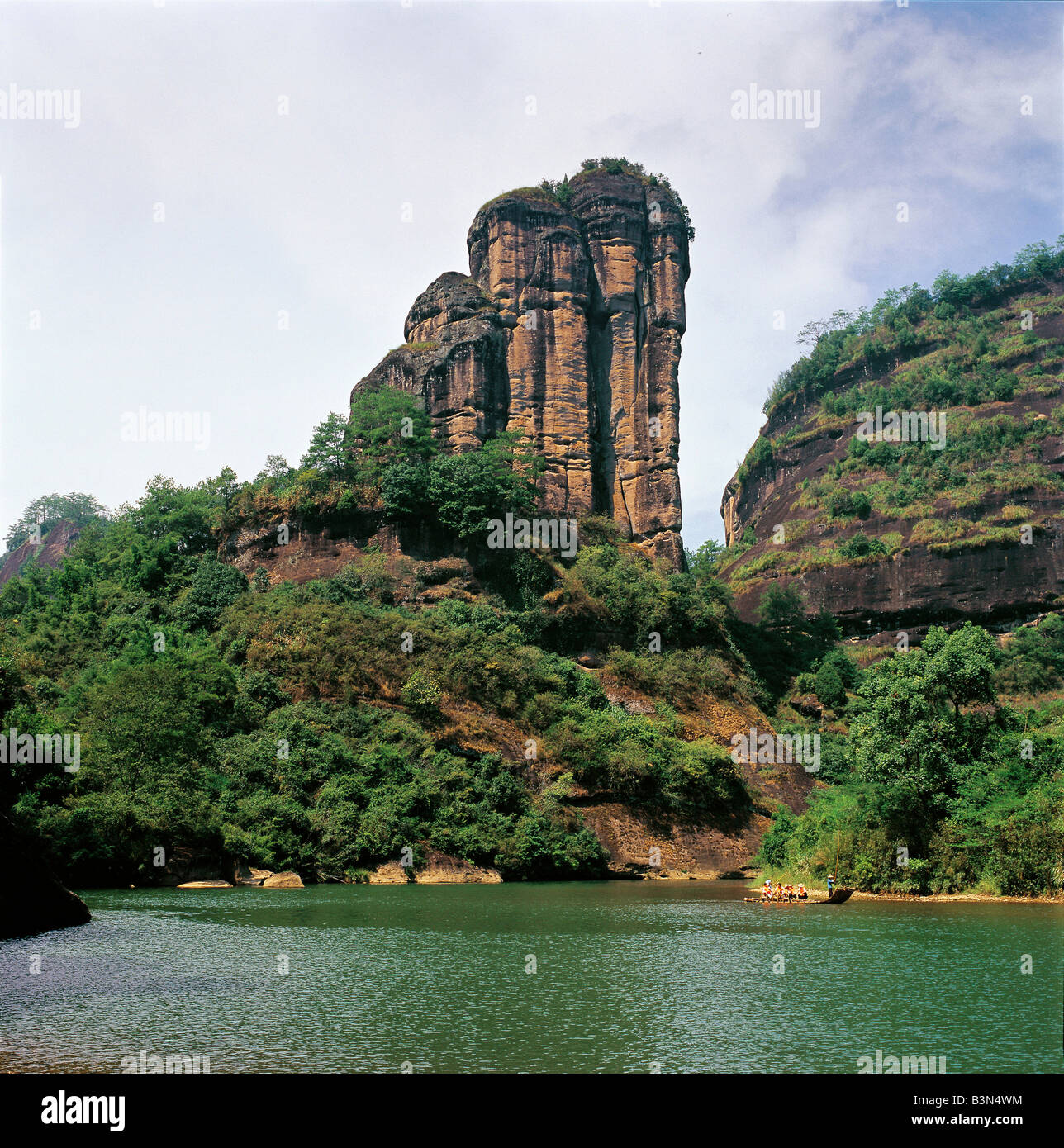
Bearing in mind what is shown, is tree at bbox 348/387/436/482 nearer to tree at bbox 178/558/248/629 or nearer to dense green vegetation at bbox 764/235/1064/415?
tree at bbox 178/558/248/629

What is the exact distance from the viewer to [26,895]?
835 inches

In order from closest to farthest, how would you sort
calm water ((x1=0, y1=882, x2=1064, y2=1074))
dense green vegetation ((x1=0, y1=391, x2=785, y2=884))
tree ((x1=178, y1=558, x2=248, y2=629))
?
1. calm water ((x1=0, y1=882, x2=1064, y2=1074))
2. dense green vegetation ((x1=0, y1=391, x2=785, y2=884))
3. tree ((x1=178, y1=558, x2=248, y2=629))

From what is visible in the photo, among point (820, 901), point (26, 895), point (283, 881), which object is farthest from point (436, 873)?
point (26, 895)

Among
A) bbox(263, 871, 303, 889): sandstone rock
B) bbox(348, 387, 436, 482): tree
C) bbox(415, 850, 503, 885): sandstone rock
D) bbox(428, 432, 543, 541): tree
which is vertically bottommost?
bbox(415, 850, 503, 885): sandstone rock

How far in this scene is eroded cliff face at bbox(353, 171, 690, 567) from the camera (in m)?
67.2

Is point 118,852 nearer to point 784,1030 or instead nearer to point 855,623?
point 784,1030

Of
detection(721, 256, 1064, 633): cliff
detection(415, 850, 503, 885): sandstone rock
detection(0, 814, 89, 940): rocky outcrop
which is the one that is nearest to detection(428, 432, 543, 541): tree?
detection(415, 850, 503, 885): sandstone rock

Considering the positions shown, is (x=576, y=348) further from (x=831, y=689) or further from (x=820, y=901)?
(x=820, y=901)

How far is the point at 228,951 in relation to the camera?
18859 mm

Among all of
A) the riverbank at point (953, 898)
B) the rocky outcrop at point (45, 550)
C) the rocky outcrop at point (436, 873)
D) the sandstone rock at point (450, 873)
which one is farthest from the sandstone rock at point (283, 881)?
the rocky outcrop at point (45, 550)

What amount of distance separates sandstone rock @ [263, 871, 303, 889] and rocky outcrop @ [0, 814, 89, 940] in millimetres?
13769

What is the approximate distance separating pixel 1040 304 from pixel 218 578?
288 feet
